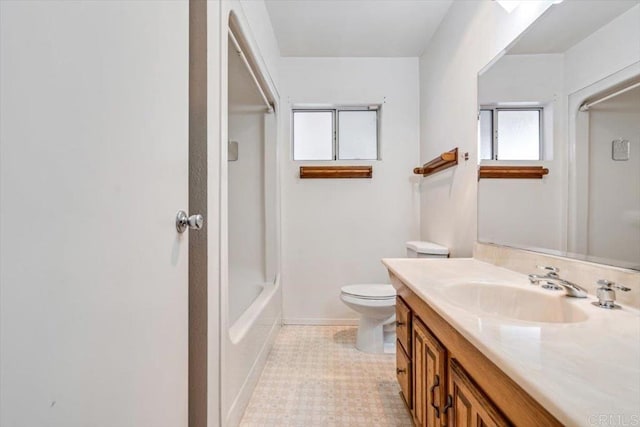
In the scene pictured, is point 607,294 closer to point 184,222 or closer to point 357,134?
point 184,222

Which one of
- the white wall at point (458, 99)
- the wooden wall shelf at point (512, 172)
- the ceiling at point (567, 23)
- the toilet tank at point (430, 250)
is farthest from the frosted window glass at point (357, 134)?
the ceiling at point (567, 23)

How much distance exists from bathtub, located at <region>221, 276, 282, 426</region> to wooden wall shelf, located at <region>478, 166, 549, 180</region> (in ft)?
4.86

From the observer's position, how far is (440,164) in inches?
88.9

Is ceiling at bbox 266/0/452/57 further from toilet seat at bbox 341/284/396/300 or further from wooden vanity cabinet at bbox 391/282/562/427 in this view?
toilet seat at bbox 341/284/396/300

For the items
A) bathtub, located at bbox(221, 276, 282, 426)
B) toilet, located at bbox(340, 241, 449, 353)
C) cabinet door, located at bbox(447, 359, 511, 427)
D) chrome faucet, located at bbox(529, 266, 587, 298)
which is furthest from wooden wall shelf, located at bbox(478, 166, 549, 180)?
bathtub, located at bbox(221, 276, 282, 426)

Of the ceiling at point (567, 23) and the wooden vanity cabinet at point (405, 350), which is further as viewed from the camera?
the wooden vanity cabinet at point (405, 350)

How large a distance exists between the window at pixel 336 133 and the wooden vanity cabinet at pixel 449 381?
5.44 ft

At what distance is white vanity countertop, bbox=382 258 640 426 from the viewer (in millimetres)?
451

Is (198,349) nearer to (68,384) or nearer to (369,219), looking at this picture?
(68,384)

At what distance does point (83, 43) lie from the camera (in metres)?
0.51

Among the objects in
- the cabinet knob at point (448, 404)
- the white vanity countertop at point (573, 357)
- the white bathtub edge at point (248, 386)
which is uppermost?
the white vanity countertop at point (573, 357)

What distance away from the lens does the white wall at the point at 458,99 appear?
1630 millimetres

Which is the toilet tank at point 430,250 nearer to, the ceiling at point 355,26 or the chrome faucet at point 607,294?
the chrome faucet at point 607,294

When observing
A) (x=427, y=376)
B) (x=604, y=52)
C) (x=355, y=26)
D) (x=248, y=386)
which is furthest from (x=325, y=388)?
(x=355, y=26)
